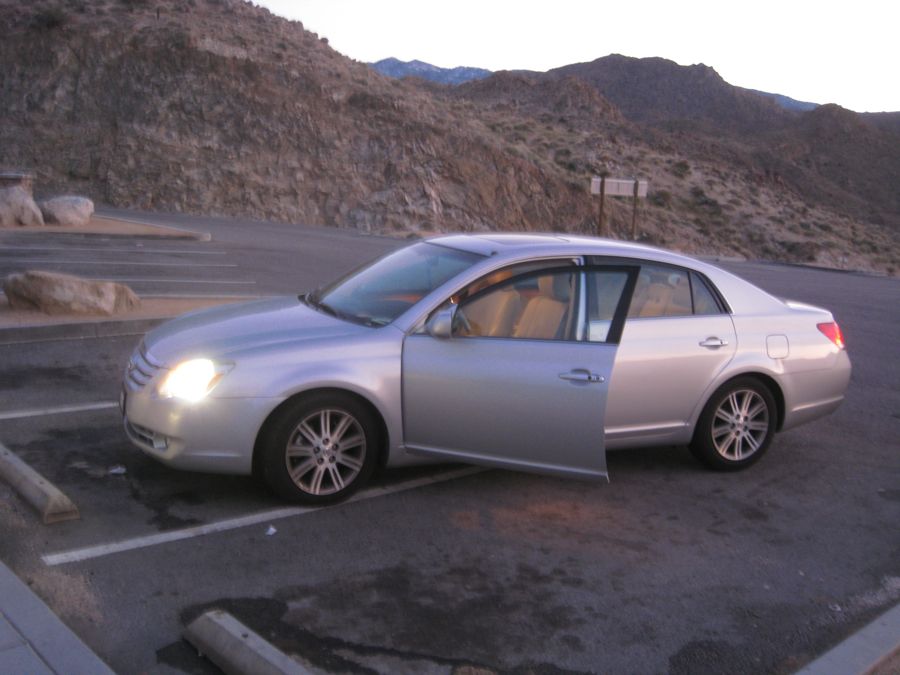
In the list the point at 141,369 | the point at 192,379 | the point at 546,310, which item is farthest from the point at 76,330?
the point at 546,310

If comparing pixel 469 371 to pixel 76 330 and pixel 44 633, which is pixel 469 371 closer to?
pixel 44 633

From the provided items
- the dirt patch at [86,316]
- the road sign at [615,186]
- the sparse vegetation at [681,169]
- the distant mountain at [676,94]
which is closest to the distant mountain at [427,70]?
the distant mountain at [676,94]

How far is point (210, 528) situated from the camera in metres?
5.55

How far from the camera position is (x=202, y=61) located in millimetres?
46094

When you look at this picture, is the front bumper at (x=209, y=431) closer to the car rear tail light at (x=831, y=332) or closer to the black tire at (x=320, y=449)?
the black tire at (x=320, y=449)

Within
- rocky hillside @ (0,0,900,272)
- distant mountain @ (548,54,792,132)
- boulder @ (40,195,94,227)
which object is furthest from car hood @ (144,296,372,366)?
distant mountain @ (548,54,792,132)

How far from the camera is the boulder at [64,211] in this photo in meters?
23.8

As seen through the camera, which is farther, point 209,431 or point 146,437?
point 146,437

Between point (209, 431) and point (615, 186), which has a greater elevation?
point (615, 186)

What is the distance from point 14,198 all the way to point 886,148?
263 ft

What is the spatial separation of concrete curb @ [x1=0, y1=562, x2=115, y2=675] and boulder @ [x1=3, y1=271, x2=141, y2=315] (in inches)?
266

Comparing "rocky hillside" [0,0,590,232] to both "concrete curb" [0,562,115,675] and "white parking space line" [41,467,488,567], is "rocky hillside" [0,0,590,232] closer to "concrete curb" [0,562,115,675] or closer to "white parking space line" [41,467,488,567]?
"white parking space line" [41,467,488,567]

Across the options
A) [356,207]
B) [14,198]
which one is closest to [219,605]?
[14,198]

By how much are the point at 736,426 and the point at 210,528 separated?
3.65m
